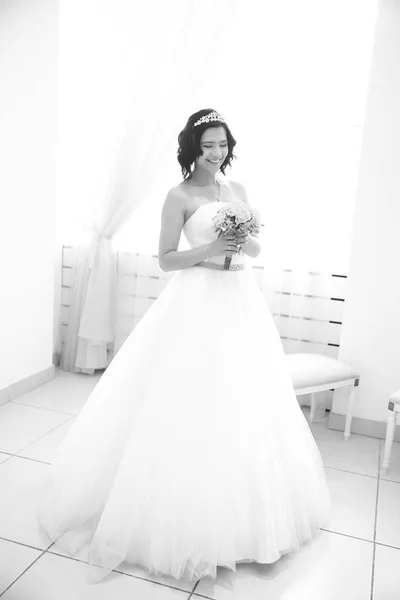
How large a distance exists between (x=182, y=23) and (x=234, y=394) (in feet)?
8.40

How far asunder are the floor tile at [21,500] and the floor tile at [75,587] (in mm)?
166

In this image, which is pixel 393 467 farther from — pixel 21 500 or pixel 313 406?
pixel 21 500

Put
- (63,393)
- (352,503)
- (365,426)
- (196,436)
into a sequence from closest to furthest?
(196,436)
(352,503)
(365,426)
(63,393)

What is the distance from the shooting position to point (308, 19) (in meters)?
3.19

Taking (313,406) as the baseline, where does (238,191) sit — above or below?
above

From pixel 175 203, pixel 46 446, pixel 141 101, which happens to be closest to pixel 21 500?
pixel 46 446

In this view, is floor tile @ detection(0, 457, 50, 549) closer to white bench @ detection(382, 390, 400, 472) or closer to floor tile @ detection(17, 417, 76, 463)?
floor tile @ detection(17, 417, 76, 463)

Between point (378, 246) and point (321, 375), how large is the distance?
83 cm

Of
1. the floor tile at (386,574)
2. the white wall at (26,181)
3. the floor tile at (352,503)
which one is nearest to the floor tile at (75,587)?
the floor tile at (386,574)

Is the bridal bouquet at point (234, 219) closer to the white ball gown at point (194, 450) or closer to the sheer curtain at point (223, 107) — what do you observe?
the white ball gown at point (194, 450)

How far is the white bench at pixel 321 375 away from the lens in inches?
115

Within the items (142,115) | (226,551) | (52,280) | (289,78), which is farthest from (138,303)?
(226,551)

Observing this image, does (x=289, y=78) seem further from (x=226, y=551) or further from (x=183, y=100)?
(x=226, y=551)

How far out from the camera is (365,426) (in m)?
3.28
